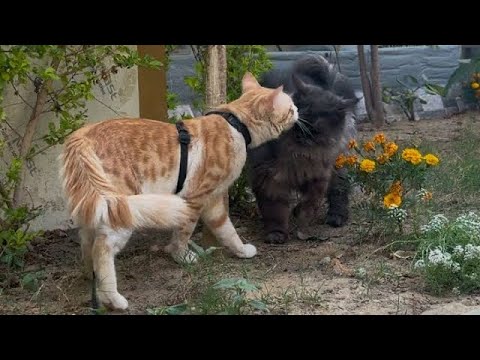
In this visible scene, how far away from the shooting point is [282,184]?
211 inches

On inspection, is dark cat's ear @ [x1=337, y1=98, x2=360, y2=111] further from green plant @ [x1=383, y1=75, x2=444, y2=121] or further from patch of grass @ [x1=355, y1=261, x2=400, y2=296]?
green plant @ [x1=383, y1=75, x2=444, y2=121]

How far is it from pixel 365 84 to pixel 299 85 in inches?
146

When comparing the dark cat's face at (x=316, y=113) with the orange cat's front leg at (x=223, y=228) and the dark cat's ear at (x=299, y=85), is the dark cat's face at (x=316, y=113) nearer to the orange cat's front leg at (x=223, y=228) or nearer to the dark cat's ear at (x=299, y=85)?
the dark cat's ear at (x=299, y=85)

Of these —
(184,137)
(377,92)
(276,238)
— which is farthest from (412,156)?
(377,92)

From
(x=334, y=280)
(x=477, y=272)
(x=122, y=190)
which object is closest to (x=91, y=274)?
(x=122, y=190)

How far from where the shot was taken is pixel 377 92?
8.84 m

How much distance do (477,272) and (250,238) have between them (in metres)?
1.74

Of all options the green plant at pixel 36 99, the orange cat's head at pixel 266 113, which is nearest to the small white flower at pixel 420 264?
the orange cat's head at pixel 266 113

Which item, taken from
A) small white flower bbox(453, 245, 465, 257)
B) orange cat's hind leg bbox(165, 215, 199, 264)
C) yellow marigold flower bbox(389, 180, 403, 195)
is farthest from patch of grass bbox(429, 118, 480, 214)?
orange cat's hind leg bbox(165, 215, 199, 264)

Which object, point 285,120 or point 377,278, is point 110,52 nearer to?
point 285,120

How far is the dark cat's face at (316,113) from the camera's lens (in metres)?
5.29

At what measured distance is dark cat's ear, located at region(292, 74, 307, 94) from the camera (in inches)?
211

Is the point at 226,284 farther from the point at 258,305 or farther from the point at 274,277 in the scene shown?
the point at 274,277

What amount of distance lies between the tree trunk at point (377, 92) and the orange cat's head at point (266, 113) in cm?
391
